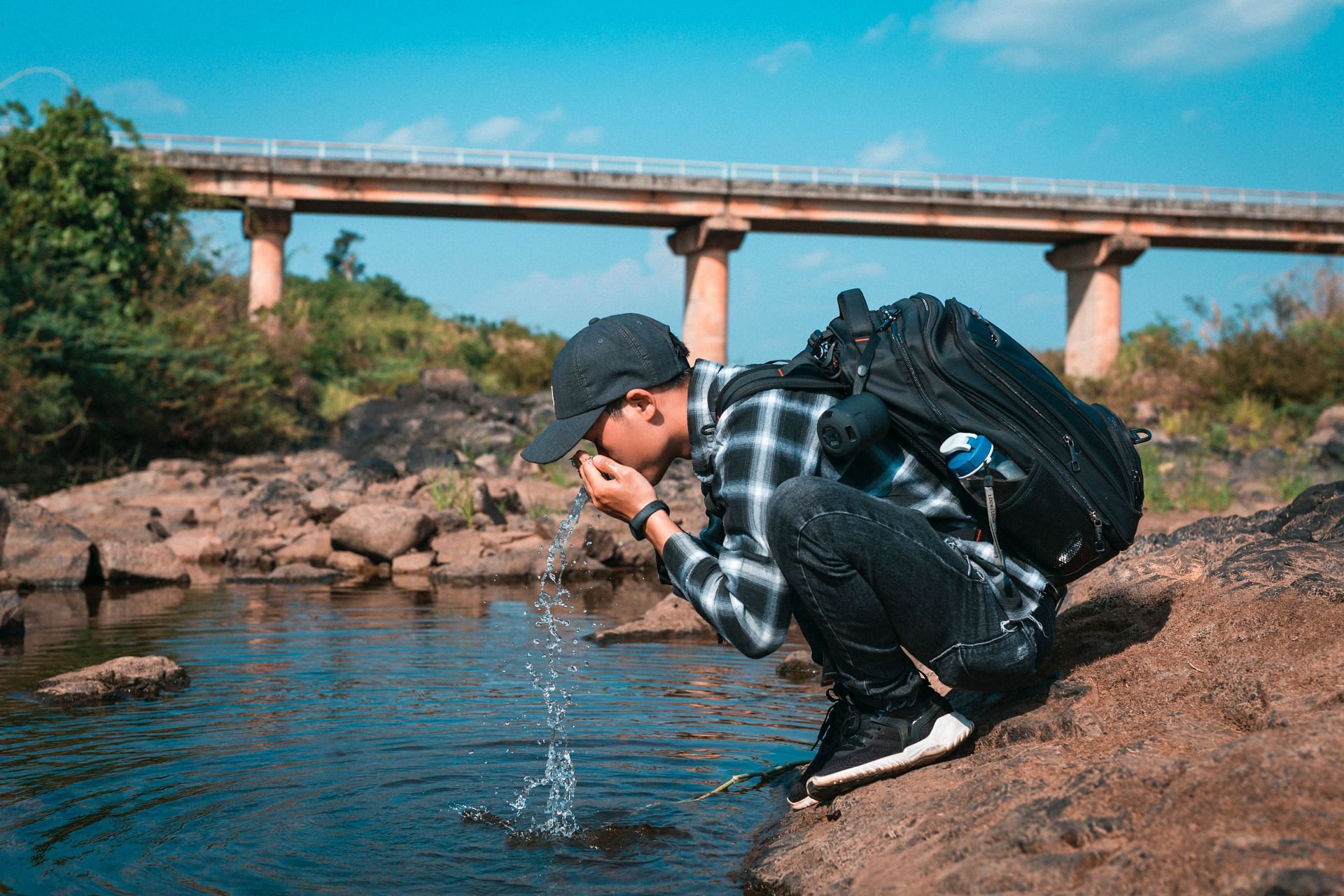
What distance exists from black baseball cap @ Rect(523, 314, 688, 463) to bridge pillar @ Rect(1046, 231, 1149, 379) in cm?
2813

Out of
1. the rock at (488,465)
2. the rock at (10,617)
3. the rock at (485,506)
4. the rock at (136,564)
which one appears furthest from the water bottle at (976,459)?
the rock at (488,465)

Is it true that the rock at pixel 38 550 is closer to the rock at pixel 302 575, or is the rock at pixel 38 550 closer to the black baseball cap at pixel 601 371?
the rock at pixel 302 575

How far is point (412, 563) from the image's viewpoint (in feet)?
38.2

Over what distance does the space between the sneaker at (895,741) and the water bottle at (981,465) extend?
0.64 metres

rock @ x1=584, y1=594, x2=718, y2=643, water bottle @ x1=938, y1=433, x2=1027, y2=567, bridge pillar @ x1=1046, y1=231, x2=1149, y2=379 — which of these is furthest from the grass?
bridge pillar @ x1=1046, y1=231, x2=1149, y2=379

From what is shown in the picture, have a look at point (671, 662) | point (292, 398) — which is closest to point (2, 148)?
point (292, 398)

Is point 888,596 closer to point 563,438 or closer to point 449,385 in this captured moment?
point 563,438

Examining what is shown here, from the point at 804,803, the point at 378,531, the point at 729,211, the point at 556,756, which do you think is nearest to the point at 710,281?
the point at 729,211

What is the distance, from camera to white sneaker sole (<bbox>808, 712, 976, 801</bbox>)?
325 cm

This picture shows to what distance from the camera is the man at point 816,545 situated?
298 cm

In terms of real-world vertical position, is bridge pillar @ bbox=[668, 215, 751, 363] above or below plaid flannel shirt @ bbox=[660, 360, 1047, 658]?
above

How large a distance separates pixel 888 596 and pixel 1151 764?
28.4 inches

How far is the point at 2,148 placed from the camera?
19.0m

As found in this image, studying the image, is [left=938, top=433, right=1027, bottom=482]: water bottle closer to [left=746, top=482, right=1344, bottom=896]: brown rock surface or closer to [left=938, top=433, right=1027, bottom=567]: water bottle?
[left=938, top=433, right=1027, bottom=567]: water bottle
